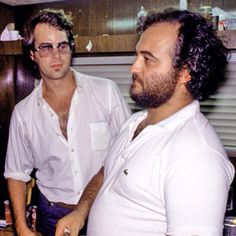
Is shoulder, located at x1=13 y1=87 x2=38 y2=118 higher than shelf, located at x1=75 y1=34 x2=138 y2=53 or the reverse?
the reverse

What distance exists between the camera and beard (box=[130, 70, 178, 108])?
4.11 ft

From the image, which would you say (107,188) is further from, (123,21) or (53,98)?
(123,21)

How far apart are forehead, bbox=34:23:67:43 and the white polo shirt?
810 millimetres

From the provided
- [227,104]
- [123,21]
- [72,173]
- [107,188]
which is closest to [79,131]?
[72,173]

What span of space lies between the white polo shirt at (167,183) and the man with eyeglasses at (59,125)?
0.60 meters

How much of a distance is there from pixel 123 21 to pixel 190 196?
1828 millimetres

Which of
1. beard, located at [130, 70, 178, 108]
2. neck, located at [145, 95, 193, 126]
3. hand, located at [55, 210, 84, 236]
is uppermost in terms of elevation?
beard, located at [130, 70, 178, 108]

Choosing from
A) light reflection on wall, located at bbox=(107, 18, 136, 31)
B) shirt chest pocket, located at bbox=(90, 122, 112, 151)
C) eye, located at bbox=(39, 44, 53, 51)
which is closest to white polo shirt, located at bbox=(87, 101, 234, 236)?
shirt chest pocket, located at bbox=(90, 122, 112, 151)

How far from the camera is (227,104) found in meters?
2.60

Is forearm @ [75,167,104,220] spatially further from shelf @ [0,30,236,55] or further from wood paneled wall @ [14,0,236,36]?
wood paneled wall @ [14,0,236,36]

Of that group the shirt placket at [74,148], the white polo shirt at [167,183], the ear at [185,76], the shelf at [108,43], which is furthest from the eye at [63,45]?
the ear at [185,76]

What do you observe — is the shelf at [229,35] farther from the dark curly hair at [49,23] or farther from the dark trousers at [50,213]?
the dark trousers at [50,213]

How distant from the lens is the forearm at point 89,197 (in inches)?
59.7

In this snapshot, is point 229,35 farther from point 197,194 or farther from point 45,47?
point 197,194
